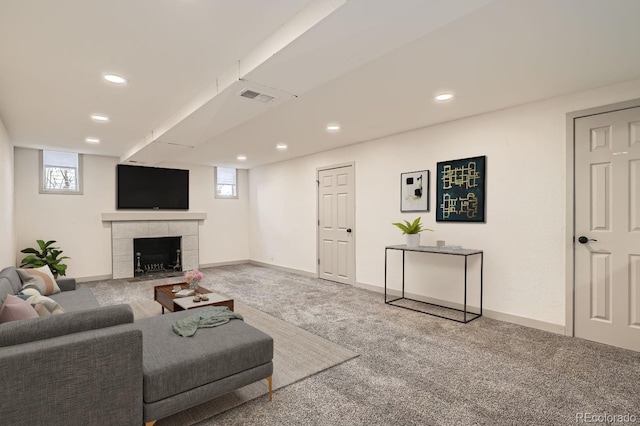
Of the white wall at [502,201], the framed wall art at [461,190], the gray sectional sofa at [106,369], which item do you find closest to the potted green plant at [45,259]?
the gray sectional sofa at [106,369]

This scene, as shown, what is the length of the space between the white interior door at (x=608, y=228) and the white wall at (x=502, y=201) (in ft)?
0.51

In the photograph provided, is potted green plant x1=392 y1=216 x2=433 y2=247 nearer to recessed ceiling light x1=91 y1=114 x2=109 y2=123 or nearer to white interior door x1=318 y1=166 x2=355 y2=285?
white interior door x1=318 y1=166 x2=355 y2=285

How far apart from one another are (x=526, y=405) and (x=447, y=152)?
3.07 m

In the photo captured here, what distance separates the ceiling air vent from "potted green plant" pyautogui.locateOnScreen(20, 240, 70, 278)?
494 cm

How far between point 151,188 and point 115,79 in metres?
4.56

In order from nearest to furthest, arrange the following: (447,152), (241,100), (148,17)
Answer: (148,17) < (241,100) < (447,152)

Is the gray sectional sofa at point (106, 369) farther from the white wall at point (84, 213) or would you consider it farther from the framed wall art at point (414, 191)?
the white wall at point (84, 213)

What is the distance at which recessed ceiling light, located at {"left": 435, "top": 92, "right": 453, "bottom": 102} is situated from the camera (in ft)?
10.9


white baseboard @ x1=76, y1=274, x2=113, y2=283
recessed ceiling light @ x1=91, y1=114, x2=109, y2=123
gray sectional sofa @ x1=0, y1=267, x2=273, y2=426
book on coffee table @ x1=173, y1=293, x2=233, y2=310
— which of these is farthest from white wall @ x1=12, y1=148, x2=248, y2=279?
gray sectional sofa @ x1=0, y1=267, x2=273, y2=426

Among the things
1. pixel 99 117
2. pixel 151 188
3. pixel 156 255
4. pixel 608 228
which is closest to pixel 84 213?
pixel 151 188

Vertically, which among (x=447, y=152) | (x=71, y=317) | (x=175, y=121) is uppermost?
(x=175, y=121)

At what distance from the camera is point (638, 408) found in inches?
84.4

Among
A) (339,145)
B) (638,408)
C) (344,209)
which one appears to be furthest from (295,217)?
(638,408)

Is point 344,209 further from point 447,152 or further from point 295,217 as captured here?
point 447,152
